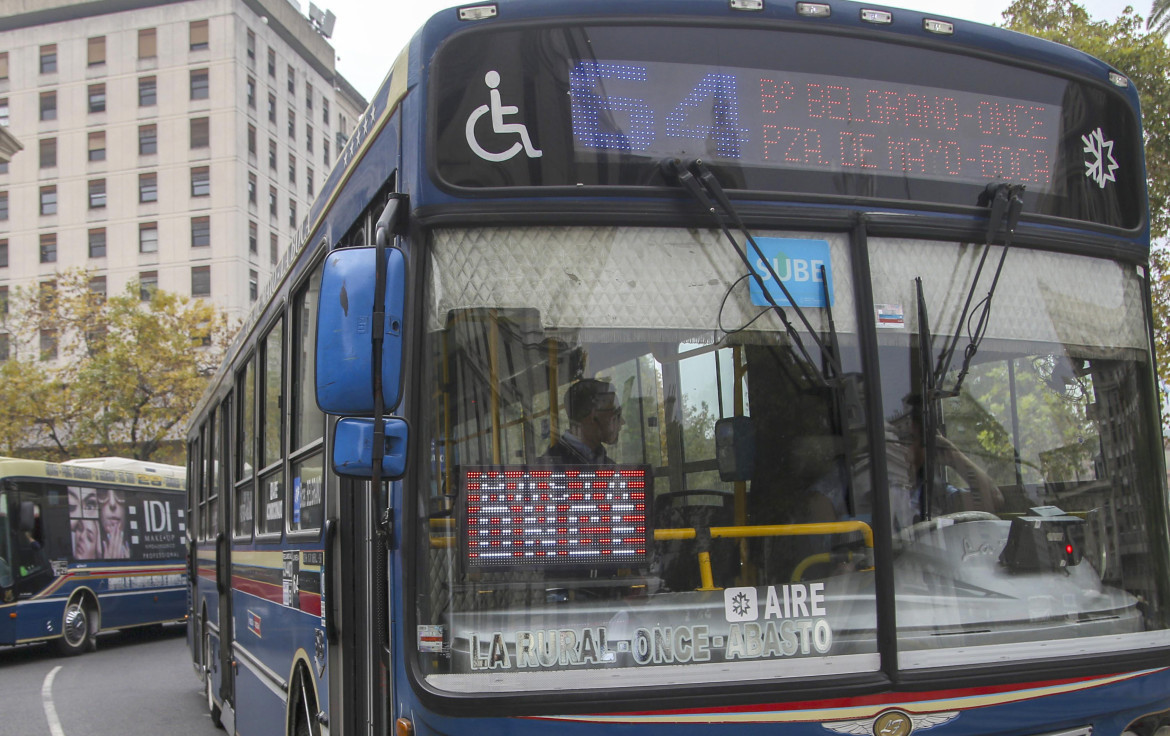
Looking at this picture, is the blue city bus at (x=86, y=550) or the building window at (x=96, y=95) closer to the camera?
the blue city bus at (x=86, y=550)

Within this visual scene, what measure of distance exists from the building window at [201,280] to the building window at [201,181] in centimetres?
366

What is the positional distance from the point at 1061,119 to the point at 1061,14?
1434 centimetres

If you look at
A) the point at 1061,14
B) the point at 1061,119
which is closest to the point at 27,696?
the point at 1061,119

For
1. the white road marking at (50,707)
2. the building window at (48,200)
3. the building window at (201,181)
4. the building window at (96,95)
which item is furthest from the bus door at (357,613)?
the building window at (96,95)

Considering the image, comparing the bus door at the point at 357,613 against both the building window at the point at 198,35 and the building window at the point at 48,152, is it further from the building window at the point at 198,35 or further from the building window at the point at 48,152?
the building window at the point at 48,152

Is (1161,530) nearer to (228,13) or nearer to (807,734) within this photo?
(807,734)

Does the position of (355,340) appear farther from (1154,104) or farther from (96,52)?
(96,52)

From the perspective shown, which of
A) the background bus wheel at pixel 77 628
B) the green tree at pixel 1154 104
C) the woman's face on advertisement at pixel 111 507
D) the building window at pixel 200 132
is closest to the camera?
the green tree at pixel 1154 104

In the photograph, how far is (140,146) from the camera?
5362 cm

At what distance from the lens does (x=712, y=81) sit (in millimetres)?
3031

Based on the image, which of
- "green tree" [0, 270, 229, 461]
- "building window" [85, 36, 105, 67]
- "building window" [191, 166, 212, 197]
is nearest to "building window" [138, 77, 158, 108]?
"building window" [85, 36, 105, 67]

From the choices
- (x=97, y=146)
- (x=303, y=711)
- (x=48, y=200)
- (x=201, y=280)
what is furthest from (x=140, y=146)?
(x=303, y=711)

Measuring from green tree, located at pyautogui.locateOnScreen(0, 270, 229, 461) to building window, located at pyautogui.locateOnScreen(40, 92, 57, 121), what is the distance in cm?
1960

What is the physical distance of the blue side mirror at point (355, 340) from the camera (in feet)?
8.65
